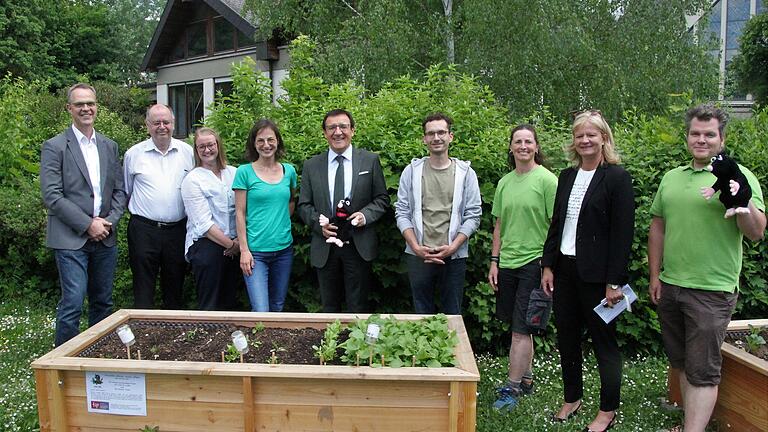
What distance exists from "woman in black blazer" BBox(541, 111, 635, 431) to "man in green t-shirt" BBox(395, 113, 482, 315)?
679mm

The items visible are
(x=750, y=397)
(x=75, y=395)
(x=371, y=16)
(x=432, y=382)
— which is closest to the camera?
(x=432, y=382)

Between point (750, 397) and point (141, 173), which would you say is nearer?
point (750, 397)

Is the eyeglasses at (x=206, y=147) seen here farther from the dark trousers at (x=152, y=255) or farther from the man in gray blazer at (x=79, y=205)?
the man in gray blazer at (x=79, y=205)

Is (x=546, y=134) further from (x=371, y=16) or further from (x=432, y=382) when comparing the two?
(x=371, y=16)

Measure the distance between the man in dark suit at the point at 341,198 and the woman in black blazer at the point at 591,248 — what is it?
1.27 metres

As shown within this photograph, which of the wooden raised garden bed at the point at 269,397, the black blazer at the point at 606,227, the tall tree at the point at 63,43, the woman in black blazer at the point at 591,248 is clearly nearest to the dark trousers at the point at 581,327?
the woman in black blazer at the point at 591,248

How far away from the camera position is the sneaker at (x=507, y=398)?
3.99 meters

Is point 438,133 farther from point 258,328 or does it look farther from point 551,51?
point 551,51

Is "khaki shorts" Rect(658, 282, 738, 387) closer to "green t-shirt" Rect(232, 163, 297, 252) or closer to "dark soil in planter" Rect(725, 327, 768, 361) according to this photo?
"dark soil in planter" Rect(725, 327, 768, 361)

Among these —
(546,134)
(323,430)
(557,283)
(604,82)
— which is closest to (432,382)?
(323,430)

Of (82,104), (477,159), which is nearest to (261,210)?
(82,104)

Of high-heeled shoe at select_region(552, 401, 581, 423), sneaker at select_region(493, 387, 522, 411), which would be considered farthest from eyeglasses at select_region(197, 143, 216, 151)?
high-heeled shoe at select_region(552, 401, 581, 423)

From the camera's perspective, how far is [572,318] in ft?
12.0

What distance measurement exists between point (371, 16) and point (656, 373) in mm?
8688
